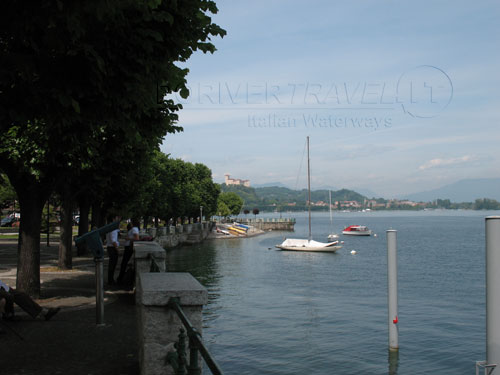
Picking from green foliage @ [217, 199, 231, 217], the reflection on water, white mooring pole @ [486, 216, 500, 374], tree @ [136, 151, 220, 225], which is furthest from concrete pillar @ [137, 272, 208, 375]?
green foliage @ [217, 199, 231, 217]

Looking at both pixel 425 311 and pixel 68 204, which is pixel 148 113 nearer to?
pixel 68 204

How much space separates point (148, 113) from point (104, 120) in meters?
0.96

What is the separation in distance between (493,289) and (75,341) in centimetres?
652

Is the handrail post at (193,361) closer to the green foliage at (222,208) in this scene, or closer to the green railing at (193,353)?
the green railing at (193,353)

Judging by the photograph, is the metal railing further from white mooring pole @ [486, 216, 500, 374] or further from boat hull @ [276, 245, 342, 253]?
boat hull @ [276, 245, 342, 253]

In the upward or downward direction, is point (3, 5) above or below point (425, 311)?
above

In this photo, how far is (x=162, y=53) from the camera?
7895mm

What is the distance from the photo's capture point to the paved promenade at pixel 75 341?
305 inches

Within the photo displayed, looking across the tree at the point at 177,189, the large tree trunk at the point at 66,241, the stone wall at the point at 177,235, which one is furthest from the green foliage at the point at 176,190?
the large tree trunk at the point at 66,241

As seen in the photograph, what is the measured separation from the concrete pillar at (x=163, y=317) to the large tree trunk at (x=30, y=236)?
9.57 metres

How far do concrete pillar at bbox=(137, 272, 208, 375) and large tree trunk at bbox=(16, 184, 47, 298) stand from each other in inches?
377

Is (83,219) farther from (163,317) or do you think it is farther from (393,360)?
(163,317)

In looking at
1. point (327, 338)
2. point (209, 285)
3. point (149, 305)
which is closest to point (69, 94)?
point (149, 305)

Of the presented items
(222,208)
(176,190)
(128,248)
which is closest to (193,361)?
(128,248)
